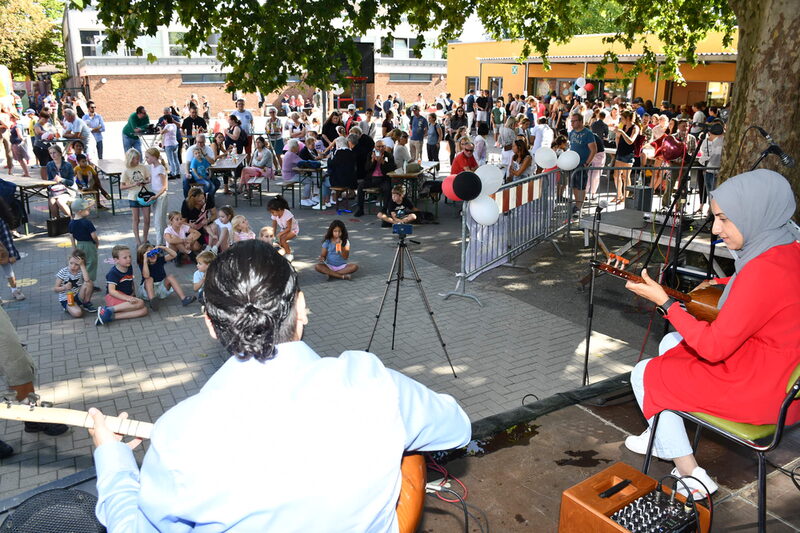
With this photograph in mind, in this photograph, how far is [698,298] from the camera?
13.1ft

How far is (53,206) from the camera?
1190cm

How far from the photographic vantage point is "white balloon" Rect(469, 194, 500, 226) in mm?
7957

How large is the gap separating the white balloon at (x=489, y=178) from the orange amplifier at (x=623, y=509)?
5.52m

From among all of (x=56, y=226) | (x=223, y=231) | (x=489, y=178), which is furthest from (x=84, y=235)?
(x=489, y=178)

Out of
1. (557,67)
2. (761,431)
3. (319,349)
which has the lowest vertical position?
(319,349)

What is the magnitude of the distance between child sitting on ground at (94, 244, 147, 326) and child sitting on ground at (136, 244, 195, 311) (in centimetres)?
25

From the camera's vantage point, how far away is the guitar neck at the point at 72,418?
1972 mm

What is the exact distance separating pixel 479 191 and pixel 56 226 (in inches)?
325

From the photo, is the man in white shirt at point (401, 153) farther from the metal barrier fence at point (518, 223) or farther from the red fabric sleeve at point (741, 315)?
the red fabric sleeve at point (741, 315)

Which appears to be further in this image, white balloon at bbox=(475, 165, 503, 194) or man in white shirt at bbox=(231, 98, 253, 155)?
man in white shirt at bbox=(231, 98, 253, 155)

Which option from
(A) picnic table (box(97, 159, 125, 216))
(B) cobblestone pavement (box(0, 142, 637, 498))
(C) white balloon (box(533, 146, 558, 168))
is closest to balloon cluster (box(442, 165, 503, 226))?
(B) cobblestone pavement (box(0, 142, 637, 498))

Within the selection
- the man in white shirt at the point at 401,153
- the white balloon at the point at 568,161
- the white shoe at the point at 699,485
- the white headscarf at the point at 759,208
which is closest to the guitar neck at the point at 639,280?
the white headscarf at the point at 759,208

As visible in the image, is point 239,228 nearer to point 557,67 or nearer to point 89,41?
point 557,67

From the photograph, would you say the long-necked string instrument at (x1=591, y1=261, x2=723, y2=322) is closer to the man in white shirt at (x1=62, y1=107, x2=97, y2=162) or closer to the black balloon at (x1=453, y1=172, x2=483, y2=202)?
the black balloon at (x1=453, y1=172, x2=483, y2=202)
